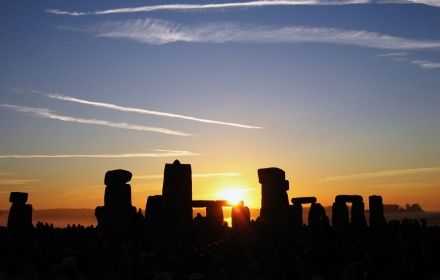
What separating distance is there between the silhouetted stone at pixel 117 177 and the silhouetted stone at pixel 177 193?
187 cm

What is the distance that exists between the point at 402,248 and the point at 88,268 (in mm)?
10625

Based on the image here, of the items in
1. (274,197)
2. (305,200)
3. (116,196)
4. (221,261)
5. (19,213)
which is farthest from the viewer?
(305,200)

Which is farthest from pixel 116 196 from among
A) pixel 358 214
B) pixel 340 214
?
pixel 358 214

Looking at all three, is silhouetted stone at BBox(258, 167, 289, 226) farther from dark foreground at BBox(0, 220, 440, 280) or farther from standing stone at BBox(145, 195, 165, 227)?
dark foreground at BBox(0, 220, 440, 280)

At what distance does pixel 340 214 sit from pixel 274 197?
22.9 ft

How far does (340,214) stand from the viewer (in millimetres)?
36469

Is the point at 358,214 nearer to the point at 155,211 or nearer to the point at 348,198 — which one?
the point at 348,198

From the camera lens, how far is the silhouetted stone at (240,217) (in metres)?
30.8

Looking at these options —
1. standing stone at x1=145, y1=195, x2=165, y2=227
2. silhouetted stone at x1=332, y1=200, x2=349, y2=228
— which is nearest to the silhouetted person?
standing stone at x1=145, y1=195, x2=165, y2=227

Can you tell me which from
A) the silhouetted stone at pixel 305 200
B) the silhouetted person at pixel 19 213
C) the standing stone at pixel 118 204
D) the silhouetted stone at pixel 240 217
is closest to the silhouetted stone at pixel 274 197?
the silhouetted stone at pixel 240 217

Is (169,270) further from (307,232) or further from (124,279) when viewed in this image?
(307,232)

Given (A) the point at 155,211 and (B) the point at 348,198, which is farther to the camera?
(B) the point at 348,198

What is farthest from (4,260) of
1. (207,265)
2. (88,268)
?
(207,265)

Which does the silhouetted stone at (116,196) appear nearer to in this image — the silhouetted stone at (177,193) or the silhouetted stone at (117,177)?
the silhouetted stone at (117,177)
